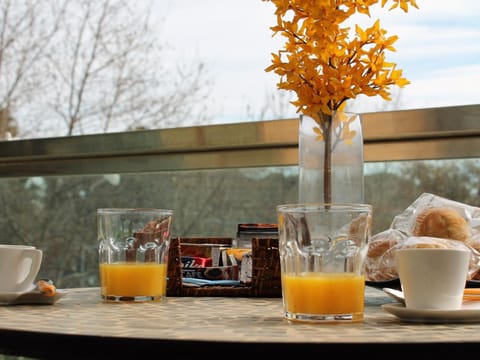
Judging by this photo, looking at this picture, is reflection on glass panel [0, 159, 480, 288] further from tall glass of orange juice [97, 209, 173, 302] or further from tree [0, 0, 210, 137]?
tree [0, 0, 210, 137]

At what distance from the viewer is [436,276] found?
3.22 feet

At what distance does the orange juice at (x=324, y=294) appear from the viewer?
3.11ft

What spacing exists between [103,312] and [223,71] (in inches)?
82.5

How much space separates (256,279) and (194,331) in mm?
536

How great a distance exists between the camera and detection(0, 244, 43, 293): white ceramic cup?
121 cm

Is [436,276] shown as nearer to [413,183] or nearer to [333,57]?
[333,57]

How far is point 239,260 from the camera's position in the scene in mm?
1455

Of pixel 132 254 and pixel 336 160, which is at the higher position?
pixel 336 160

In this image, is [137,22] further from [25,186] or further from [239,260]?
[239,260]

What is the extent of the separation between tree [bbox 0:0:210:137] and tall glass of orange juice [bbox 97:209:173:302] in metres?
2.34

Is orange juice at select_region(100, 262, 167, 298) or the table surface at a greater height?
orange juice at select_region(100, 262, 167, 298)

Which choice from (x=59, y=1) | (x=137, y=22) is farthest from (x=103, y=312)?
(x=59, y=1)

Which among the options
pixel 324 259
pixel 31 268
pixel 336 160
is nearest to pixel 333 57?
pixel 336 160

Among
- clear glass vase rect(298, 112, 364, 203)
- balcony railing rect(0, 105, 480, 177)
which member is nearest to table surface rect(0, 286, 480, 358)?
clear glass vase rect(298, 112, 364, 203)
